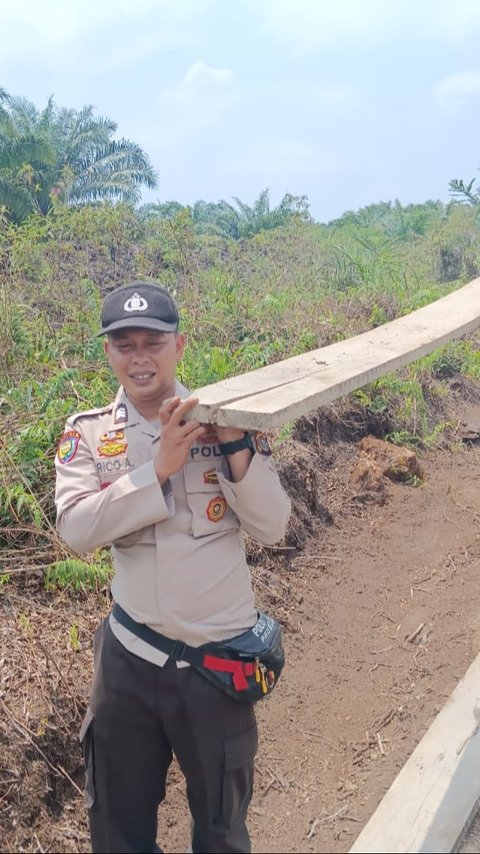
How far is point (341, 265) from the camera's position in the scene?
9.05 meters

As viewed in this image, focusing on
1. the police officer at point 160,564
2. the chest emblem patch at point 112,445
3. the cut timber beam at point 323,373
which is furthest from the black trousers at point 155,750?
the cut timber beam at point 323,373

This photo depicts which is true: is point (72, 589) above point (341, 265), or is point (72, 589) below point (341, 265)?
below

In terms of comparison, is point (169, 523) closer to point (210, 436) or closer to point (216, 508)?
point (216, 508)

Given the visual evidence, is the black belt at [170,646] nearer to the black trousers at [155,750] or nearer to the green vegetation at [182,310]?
the black trousers at [155,750]

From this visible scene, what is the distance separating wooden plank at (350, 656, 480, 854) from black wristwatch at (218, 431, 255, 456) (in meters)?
0.97

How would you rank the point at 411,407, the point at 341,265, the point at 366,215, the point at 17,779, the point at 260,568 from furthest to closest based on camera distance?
the point at 366,215, the point at 341,265, the point at 411,407, the point at 260,568, the point at 17,779

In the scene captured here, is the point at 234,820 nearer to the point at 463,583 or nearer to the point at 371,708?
the point at 371,708

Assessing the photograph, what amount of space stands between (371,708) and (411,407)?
349 cm

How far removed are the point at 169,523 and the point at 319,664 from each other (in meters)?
2.05

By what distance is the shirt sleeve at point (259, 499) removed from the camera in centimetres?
174

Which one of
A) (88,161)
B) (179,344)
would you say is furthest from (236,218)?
(179,344)

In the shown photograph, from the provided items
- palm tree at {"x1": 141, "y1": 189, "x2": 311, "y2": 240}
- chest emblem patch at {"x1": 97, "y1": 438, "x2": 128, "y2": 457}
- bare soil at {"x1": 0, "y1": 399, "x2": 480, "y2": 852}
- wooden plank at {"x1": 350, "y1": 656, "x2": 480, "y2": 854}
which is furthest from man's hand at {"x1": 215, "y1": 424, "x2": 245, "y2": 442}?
palm tree at {"x1": 141, "y1": 189, "x2": 311, "y2": 240}

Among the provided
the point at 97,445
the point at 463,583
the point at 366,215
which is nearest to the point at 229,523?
the point at 97,445

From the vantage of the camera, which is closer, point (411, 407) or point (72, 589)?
point (72, 589)
